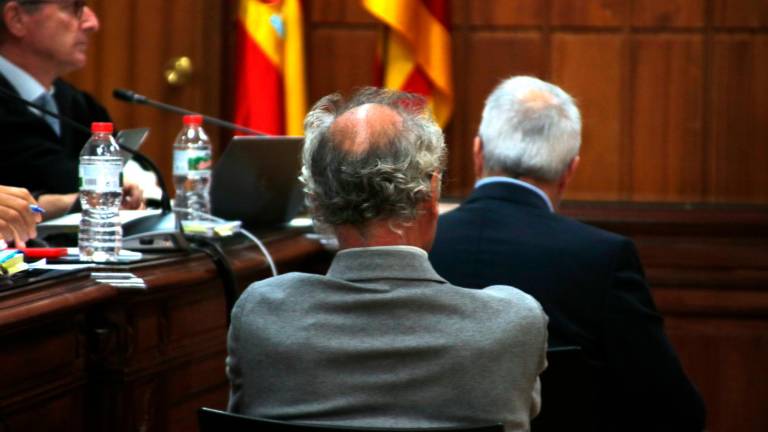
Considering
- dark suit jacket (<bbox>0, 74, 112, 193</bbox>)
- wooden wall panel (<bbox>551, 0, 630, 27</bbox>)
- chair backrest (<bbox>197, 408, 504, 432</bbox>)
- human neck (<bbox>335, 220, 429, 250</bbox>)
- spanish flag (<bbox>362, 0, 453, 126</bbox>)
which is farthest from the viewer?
wooden wall panel (<bbox>551, 0, 630, 27</bbox>)

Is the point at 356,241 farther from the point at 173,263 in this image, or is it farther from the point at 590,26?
the point at 590,26

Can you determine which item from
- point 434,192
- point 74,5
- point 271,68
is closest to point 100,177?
point 434,192

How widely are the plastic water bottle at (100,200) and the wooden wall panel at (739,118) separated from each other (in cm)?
293

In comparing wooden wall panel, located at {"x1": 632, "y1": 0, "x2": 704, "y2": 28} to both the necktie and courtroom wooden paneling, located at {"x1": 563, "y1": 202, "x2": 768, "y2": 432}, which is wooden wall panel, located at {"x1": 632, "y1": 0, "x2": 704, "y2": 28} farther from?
the necktie

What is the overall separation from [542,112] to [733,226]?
2.13 meters

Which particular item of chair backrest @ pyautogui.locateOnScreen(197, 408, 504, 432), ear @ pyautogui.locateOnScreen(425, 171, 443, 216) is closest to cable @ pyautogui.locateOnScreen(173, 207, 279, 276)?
ear @ pyautogui.locateOnScreen(425, 171, 443, 216)

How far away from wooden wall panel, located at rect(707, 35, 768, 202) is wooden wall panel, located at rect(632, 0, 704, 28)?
123 mm

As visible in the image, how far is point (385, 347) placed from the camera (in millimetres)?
1488

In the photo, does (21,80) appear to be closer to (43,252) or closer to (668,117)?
(43,252)

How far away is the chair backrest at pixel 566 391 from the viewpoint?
1.86 metres

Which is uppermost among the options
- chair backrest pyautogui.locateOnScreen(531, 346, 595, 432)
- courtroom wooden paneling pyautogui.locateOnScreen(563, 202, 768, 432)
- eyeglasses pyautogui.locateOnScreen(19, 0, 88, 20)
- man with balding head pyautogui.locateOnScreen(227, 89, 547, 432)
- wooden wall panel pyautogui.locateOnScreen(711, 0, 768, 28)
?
eyeglasses pyautogui.locateOnScreen(19, 0, 88, 20)

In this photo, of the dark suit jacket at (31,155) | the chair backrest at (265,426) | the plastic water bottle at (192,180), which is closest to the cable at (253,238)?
the plastic water bottle at (192,180)

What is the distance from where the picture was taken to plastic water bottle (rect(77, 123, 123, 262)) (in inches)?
95.9

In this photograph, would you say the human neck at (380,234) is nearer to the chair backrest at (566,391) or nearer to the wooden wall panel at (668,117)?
the chair backrest at (566,391)
